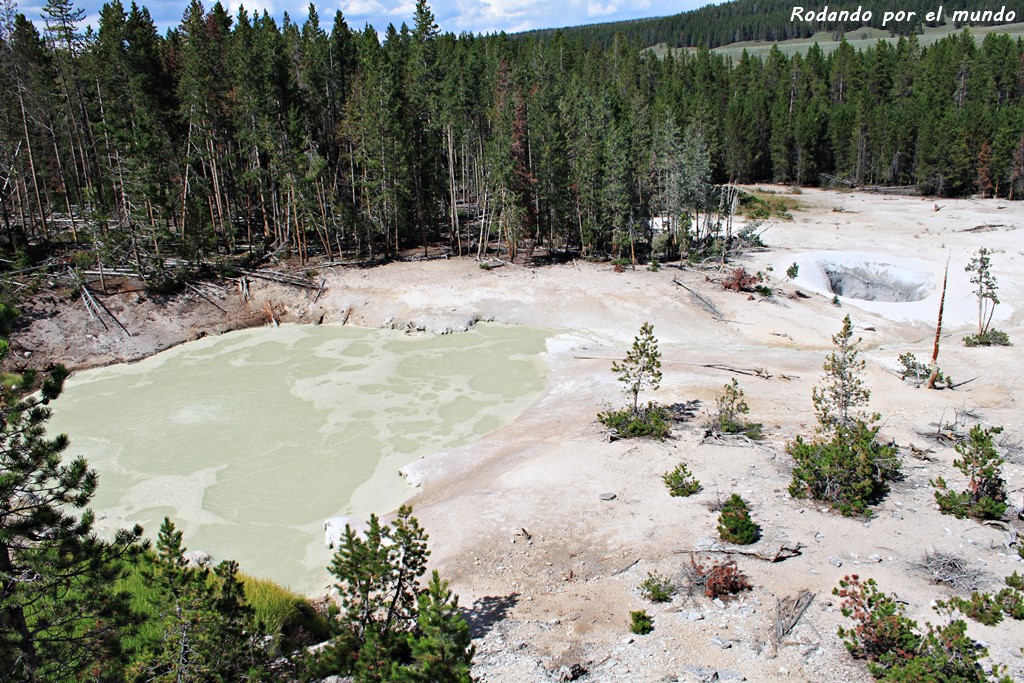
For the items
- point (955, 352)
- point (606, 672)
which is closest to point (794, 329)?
point (955, 352)

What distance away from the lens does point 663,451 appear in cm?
1683

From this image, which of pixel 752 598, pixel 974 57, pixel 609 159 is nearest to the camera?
pixel 752 598

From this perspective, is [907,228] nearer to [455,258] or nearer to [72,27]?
[455,258]

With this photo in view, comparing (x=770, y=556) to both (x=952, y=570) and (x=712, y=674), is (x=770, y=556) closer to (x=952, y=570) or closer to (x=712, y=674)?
(x=952, y=570)

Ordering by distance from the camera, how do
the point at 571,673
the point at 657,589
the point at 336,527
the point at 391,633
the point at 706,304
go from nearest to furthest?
1. the point at 391,633
2. the point at 571,673
3. the point at 657,589
4. the point at 336,527
5. the point at 706,304

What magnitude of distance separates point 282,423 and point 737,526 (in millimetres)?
14766

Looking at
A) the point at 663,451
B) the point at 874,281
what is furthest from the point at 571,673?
the point at 874,281

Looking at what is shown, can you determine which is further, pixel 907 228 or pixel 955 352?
pixel 907 228

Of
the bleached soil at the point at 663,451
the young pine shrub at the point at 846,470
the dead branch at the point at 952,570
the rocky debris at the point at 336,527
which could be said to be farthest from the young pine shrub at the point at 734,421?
the rocky debris at the point at 336,527

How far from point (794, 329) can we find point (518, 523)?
18622 millimetres

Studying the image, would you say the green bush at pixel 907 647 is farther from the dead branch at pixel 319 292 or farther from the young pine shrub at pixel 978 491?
the dead branch at pixel 319 292

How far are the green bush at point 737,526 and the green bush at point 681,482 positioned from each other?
5.14 feet

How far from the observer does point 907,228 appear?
47062mm

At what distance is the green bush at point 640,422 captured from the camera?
17.6 m
